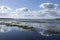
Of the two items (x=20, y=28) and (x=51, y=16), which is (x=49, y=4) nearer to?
(x=51, y=16)

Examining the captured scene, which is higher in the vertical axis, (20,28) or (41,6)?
(41,6)

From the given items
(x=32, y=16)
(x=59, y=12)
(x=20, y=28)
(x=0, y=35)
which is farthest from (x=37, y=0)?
(x=0, y=35)

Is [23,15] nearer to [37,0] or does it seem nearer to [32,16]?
[32,16]

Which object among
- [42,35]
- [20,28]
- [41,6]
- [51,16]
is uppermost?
[41,6]

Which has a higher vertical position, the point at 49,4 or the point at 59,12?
the point at 49,4

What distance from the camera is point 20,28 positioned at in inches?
68.9

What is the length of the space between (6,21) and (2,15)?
107mm

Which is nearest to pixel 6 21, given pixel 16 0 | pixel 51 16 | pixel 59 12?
pixel 16 0

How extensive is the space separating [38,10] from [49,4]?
18 centimetres

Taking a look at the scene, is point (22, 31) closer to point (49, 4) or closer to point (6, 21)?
point (6, 21)

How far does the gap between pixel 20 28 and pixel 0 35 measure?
31cm

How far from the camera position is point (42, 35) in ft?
5.72

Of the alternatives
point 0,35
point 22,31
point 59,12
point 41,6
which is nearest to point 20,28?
point 22,31

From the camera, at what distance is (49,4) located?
174cm
